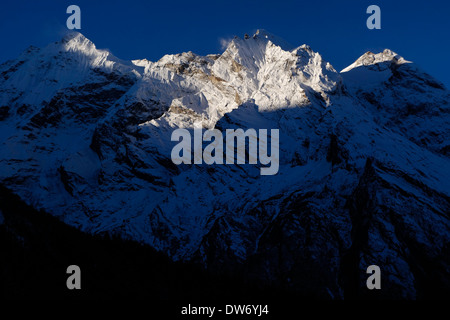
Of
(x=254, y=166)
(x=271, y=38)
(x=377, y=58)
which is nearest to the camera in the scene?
(x=254, y=166)

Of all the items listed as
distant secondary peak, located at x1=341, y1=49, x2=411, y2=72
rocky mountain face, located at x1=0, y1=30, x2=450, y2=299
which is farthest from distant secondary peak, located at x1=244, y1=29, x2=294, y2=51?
distant secondary peak, located at x1=341, y1=49, x2=411, y2=72

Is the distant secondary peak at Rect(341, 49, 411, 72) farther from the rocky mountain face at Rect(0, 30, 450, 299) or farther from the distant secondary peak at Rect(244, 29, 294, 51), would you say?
the distant secondary peak at Rect(244, 29, 294, 51)

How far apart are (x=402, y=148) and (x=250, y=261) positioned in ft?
88.2

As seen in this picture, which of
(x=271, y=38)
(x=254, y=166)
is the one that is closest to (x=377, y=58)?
(x=271, y=38)

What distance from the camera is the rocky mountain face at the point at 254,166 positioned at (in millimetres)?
58844

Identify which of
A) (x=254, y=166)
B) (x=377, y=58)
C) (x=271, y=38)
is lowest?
(x=254, y=166)

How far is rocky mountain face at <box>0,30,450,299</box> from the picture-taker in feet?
193

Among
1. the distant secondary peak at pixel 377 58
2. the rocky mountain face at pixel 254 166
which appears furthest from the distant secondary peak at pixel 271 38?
the distant secondary peak at pixel 377 58

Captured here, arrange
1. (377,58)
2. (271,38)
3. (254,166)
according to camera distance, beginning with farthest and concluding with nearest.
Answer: (271,38) < (377,58) < (254,166)

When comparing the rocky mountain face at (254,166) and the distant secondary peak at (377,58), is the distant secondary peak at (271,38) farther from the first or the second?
the distant secondary peak at (377,58)

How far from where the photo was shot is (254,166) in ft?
270

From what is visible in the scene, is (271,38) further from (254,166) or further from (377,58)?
(254,166)
